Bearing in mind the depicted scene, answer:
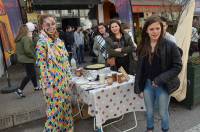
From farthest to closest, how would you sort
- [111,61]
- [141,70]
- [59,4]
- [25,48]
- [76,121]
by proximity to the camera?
[59,4], [25,48], [76,121], [111,61], [141,70]

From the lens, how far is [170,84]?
2832 mm

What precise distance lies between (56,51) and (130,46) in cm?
147

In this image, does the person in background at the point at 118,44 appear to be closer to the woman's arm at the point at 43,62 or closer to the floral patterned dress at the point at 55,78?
the floral patterned dress at the point at 55,78

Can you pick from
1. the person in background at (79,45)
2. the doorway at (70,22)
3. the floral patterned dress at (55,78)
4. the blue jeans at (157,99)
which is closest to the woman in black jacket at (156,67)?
the blue jeans at (157,99)

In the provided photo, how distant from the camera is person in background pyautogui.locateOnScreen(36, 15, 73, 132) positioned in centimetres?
298

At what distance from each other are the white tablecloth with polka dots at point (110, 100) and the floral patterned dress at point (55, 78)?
282mm

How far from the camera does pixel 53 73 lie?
10.1 ft

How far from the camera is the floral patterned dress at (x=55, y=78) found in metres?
2.98

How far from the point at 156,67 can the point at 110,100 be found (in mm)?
807

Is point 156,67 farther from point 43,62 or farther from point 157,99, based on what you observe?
point 43,62

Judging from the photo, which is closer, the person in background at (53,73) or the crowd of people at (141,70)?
the crowd of people at (141,70)

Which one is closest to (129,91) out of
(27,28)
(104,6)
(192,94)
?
(192,94)

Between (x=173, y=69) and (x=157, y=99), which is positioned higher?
(x=173, y=69)

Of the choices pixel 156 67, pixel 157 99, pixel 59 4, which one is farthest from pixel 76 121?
pixel 59 4
